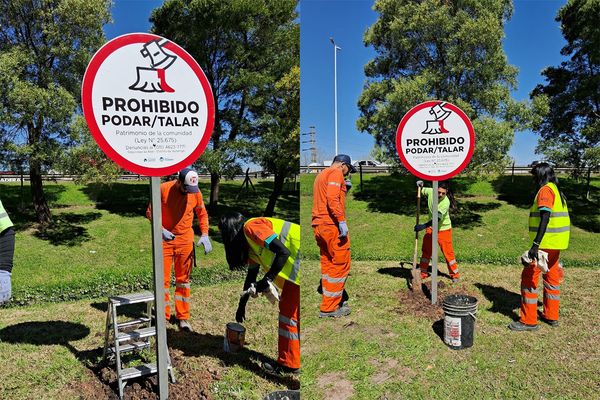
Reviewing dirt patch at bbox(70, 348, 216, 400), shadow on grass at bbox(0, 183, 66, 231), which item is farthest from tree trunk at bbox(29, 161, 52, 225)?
dirt patch at bbox(70, 348, 216, 400)

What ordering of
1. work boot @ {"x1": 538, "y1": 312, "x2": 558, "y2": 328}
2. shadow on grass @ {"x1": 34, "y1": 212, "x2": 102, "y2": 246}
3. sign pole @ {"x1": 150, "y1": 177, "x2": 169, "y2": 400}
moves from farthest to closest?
shadow on grass @ {"x1": 34, "y1": 212, "x2": 102, "y2": 246} < work boot @ {"x1": 538, "y1": 312, "x2": 558, "y2": 328} < sign pole @ {"x1": 150, "y1": 177, "x2": 169, "y2": 400}

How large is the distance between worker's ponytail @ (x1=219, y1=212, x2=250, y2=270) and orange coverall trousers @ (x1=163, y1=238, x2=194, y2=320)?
163 cm

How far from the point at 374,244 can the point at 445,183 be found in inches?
50.6

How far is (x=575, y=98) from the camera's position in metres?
4.41

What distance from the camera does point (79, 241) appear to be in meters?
5.04

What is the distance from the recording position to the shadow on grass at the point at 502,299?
436 cm

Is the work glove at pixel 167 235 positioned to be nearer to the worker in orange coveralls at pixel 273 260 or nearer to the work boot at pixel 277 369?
the worker in orange coveralls at pixel 273 260

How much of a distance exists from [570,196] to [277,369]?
3.81m

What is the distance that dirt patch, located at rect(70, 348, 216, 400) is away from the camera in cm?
278

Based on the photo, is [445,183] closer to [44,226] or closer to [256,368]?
[256,368]

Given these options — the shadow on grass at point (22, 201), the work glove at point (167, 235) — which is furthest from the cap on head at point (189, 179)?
the shadow on grass at point (22, 201)

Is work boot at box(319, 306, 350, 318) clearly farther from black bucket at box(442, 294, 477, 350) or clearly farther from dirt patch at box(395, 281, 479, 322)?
black bucket at box(442, 294, 477, 350)

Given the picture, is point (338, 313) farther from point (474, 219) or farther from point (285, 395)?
point (474, 219)

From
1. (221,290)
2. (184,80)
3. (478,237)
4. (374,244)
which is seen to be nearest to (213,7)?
(184,80)
